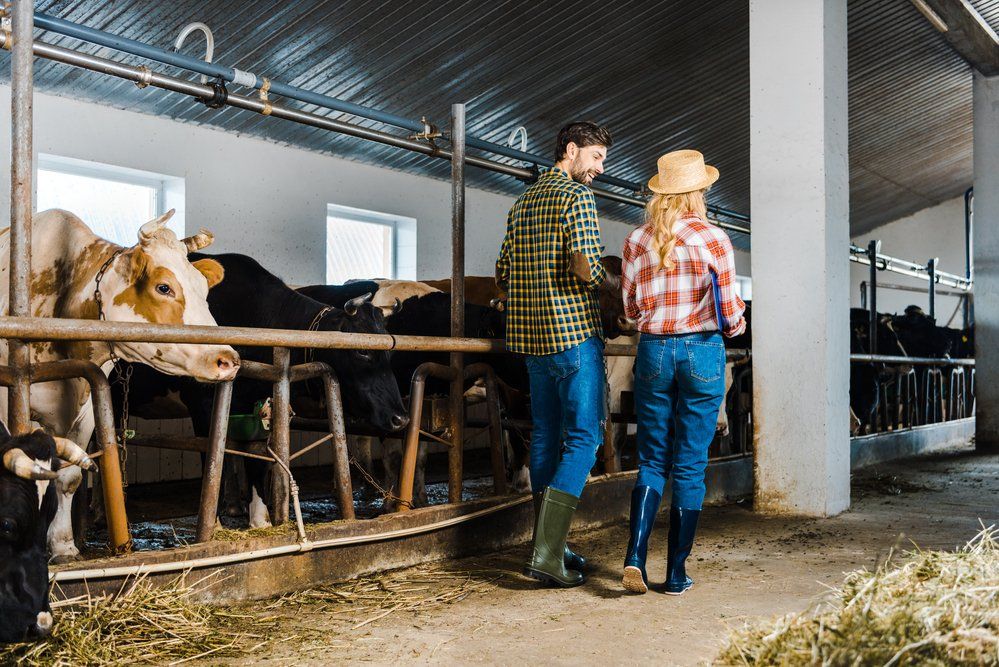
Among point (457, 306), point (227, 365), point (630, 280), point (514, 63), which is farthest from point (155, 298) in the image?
point (514, 63)

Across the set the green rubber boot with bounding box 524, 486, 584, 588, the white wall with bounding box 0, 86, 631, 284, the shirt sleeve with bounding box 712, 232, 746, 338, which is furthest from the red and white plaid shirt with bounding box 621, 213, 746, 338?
the white wall with bounding box 0, 86, 631, 284

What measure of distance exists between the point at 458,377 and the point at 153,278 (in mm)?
1473

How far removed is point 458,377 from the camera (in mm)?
4543

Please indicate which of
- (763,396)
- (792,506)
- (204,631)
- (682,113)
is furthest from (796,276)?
(682,113)

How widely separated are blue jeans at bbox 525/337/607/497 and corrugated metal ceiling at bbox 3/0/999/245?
396 cm

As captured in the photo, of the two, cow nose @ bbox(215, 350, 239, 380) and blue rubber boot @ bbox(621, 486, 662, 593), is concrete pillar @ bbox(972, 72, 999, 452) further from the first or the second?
cow nose @ bbox(215, 350, 239, 380)

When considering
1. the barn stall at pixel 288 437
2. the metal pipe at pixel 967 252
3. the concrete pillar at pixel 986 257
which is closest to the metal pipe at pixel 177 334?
the barn stall at pixel 288 437

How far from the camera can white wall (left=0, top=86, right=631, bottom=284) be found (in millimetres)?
6754

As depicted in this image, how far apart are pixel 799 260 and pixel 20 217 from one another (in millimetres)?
4079

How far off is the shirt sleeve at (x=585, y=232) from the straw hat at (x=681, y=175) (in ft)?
0.89

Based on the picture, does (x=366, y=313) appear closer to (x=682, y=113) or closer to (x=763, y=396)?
(x=763, y=396)

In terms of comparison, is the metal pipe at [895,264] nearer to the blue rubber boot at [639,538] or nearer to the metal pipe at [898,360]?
the metal pipe at [898,360]

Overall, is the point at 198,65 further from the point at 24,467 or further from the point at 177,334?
the point at 24,467

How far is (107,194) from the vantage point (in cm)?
716
